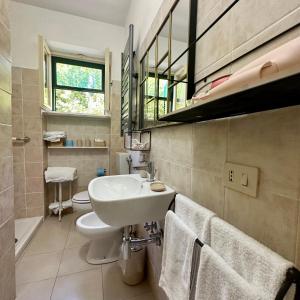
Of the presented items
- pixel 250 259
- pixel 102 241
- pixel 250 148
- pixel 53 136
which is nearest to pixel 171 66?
pixel 250 148

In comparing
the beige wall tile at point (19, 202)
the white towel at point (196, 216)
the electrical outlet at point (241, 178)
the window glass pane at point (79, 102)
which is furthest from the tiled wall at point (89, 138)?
the electrical outlet at point (241, 178)

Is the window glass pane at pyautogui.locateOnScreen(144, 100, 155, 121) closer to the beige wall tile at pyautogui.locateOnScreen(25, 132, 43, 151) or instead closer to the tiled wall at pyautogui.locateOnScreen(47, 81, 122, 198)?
the tiled wall at pyautogui.locateOnScreen(47, 81, 122, 198)

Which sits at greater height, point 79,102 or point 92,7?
point 92,7

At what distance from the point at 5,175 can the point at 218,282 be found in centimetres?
129

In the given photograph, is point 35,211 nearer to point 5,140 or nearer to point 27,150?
point 27,150

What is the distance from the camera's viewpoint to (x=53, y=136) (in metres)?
2.47

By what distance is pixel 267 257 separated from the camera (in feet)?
1.30

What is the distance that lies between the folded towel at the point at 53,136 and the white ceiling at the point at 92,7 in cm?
162

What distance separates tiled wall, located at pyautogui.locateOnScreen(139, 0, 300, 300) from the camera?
44cm

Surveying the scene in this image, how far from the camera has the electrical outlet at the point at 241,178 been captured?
532mm

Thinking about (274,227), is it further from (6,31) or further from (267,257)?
(6,31)

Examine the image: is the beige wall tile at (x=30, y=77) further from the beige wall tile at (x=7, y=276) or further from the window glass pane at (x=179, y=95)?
the window glass pane at (x=179, y=95)

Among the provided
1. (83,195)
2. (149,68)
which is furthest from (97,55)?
(83,195)

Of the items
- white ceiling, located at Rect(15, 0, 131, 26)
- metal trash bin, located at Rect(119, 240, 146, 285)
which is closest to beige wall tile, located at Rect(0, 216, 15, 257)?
metal trash bin, located at Rect(119, 240, 146, 285)
